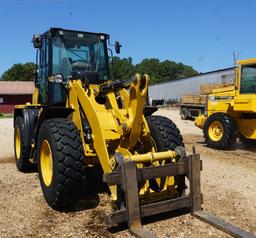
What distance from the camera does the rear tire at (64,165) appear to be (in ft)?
16.7

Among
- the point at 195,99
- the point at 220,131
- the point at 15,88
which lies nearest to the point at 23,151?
the point at 220,131

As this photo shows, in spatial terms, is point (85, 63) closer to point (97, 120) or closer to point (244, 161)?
point (97, 120)

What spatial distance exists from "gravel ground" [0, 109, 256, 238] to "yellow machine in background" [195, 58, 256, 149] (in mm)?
3185

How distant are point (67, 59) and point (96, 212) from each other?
284 centimetres

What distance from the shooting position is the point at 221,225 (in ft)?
15.3

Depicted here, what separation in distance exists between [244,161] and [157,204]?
5301mm

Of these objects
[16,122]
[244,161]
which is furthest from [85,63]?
[244,161]

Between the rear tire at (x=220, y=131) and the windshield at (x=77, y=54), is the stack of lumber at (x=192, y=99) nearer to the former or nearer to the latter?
the rear tire at (x=220, y=131)

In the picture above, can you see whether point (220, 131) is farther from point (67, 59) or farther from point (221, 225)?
point (221, 225)

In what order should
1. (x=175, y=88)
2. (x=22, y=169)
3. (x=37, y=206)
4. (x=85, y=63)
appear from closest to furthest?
1. (x=37, y=206)
2. (x=85, y=63)
3. (x=22, y=169)
4. (x=175, y=88)

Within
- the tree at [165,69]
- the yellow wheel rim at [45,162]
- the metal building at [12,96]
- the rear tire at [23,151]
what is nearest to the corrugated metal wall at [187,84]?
the metal building at [12,96]

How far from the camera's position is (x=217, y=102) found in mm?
12281

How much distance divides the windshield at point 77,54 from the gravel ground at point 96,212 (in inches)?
86.6

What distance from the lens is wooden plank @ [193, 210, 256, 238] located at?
439cm
